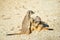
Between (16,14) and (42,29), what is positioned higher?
(16,14)

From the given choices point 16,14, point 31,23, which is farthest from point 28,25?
point 16,14

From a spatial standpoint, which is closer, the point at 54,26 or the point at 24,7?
the point at 54,26

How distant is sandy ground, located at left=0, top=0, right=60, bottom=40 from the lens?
141 centimetres

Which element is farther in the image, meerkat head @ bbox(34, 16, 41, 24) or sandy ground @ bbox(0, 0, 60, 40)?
meerkat head @ bbox(34, 16, 41, 24)

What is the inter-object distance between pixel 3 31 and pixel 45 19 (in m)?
0.41

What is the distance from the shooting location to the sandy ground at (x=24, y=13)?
141cm

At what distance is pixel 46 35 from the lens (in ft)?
4.59

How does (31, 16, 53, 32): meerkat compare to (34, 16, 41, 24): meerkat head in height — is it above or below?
below

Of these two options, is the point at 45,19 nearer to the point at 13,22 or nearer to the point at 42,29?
the point at 42,29

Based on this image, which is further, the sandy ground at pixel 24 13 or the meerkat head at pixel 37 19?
the meerkat head at pixel 37 19

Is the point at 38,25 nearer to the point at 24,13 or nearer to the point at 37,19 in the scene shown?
the point at 37,19

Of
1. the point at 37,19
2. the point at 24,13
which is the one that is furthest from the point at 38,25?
the point at 24,13

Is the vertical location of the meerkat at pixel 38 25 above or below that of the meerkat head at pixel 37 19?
below

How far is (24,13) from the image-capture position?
1697mm
